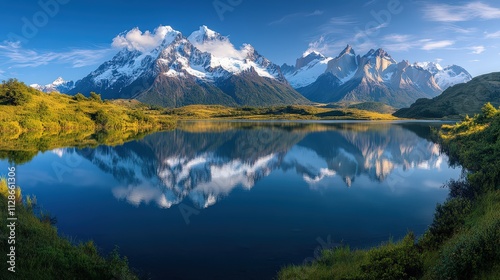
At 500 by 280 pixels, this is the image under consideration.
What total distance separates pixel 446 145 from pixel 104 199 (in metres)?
78.9

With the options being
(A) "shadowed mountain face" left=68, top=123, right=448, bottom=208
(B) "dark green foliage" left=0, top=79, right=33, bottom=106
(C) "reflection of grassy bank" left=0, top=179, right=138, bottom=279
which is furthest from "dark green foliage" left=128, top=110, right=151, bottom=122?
(C) "reflection of grassy bank" left=0, top=179, right=138, bottom=279

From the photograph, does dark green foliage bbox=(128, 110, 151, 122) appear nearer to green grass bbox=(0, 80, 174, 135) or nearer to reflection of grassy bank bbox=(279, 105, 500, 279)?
green grass bbox=(0, 80, 174, 135)

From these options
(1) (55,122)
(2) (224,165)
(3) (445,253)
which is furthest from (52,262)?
(1) (55,122)

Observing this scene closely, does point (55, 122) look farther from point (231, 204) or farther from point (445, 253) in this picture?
point (445, 253)

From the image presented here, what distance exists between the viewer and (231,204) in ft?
123

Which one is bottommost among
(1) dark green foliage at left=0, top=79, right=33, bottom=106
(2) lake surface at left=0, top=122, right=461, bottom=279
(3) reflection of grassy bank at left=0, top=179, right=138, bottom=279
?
(2) lake surface at left=0, top=122, right=461, bottom=279

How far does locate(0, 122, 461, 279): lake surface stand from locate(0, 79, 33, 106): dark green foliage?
275 feet

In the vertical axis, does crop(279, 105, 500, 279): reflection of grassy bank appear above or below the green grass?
below

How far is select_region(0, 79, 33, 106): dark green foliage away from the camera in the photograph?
13688 cm

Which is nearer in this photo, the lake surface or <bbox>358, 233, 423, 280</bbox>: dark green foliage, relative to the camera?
<bbox>358, 233, 423, 280</bbox>: dark green foliage

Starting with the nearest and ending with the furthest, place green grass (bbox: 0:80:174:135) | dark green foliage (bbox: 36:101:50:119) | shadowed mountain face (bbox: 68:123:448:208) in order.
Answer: shadowed mountain face (bbox: 68:123:448:208) < green grass (bbox: 0:80:174:135) < dark green foliage (bbox: 36:101:50:119)

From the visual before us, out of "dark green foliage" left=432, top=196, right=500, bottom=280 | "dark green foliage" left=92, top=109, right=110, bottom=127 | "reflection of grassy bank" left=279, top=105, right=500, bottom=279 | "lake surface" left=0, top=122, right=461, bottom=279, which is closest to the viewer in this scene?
"dark green foliage" left=432, top=196, right=500, bottom=280

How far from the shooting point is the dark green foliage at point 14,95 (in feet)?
449

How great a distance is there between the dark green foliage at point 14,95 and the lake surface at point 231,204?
8388cm
